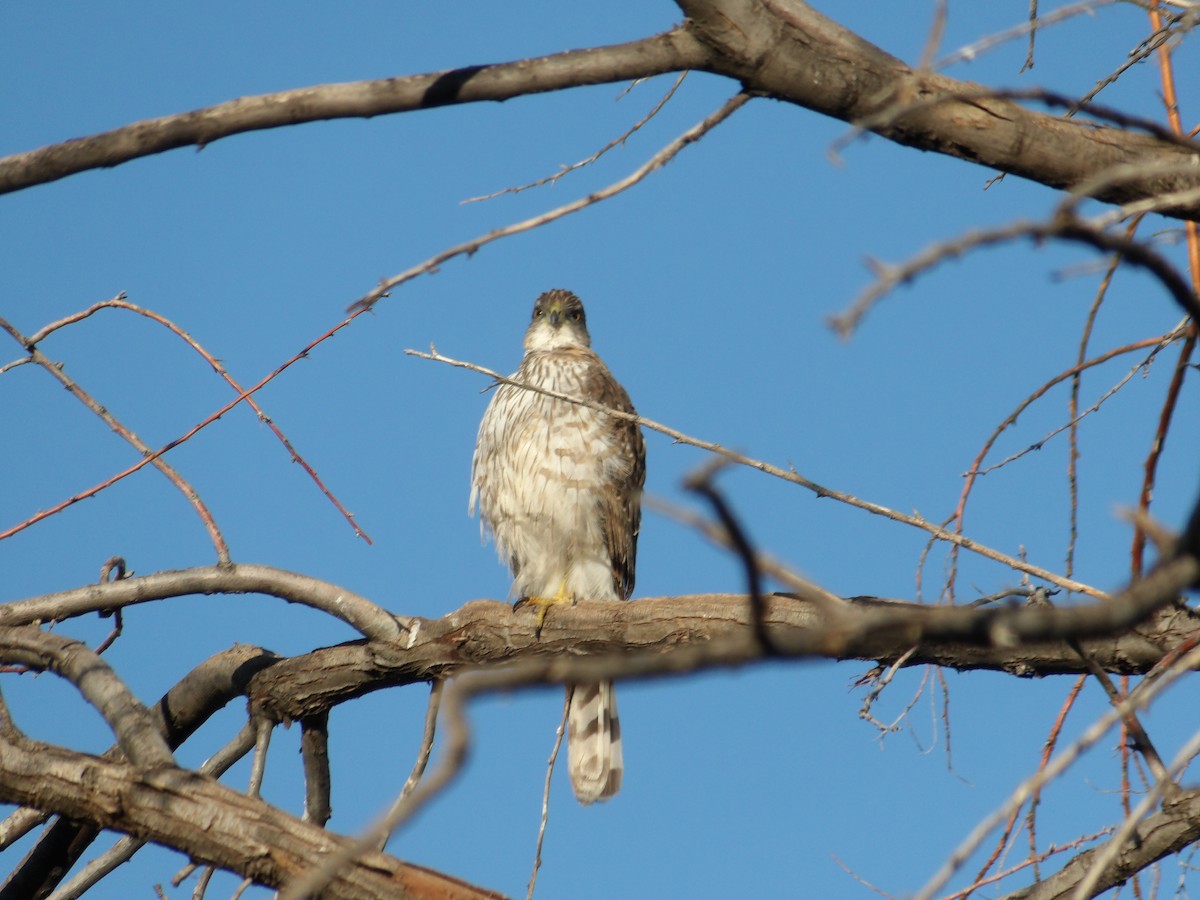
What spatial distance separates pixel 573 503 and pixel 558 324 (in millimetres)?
1344

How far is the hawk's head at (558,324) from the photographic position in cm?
691

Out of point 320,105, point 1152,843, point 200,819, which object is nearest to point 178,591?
point 200,819

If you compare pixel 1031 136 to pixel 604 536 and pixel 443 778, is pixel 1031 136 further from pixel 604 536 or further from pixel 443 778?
pixel 604 536

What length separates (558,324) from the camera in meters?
6.93

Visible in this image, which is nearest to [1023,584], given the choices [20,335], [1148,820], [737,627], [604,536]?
[1148,820]

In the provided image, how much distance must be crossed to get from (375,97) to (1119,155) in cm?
154

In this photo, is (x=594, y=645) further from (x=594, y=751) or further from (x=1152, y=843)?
(x=594, y=751)

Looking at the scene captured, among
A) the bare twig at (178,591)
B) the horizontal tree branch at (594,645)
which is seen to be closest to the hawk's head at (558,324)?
the horizontal tree branch at (594,645)

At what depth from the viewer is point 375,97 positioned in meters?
2.41

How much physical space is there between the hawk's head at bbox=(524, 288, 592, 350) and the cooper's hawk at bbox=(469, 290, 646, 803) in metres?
0.58

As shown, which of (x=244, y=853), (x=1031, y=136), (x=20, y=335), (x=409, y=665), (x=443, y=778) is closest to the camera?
(x=443, y=778)

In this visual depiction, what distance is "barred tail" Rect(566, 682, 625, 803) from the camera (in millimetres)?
5672

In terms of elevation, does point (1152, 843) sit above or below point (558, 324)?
below

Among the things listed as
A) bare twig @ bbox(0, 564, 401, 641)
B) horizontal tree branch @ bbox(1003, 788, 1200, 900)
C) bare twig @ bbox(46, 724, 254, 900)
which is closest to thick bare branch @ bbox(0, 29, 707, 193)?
bare twig @ bbox(0, 564, 401, 641)
